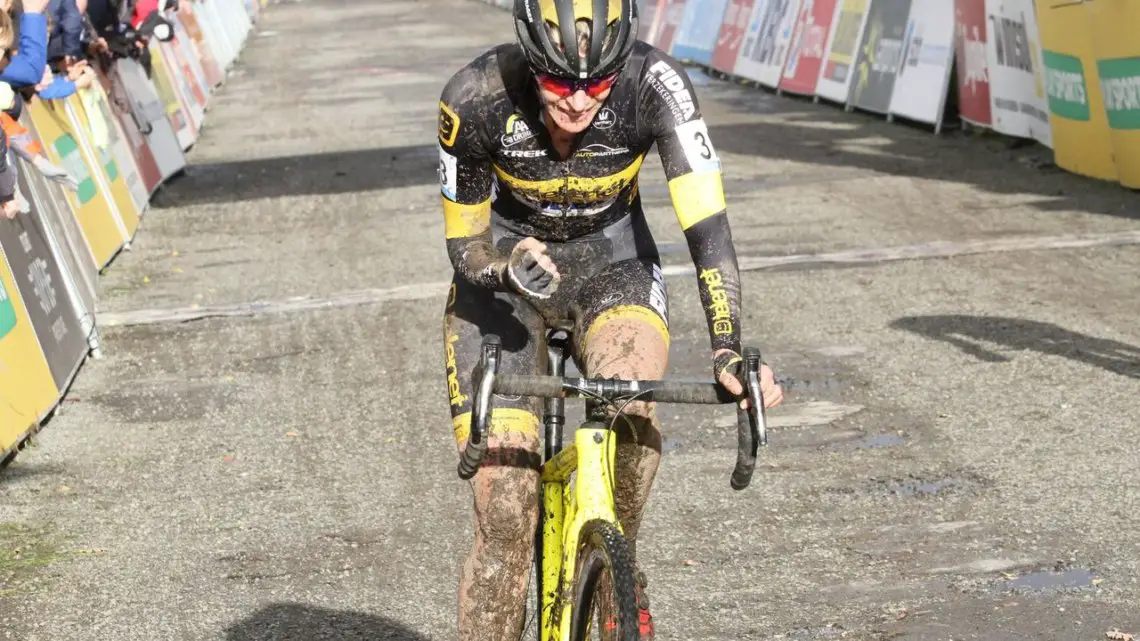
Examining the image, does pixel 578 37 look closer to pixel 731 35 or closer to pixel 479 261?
pixel 479 261

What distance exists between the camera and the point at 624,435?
471 cm

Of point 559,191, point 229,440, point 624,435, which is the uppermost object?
point 559,191

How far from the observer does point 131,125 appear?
16.8 metres

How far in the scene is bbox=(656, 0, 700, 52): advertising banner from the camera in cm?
2906

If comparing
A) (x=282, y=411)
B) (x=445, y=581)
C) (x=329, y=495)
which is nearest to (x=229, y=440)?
(x=282, y=411)

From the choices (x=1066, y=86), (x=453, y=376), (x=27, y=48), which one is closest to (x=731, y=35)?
(x=1066, y=86)

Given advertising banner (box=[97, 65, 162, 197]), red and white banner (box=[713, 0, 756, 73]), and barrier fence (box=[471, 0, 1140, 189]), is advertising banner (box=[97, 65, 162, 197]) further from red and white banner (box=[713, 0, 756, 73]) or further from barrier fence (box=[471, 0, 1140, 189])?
red and white banner (box=[713, 0, 756, 73])

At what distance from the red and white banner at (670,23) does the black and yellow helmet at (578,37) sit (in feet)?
81.2

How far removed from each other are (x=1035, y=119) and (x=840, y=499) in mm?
10196

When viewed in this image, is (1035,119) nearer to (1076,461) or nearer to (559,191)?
(1076,461)

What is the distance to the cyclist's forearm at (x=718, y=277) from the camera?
4504 mm

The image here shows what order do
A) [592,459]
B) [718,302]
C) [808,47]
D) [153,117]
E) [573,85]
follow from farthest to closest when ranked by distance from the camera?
1. [808,47]
2. [153,117]
3. [718,302]
4. [573,85]
5. [592,459]

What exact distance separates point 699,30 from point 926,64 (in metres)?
9.38

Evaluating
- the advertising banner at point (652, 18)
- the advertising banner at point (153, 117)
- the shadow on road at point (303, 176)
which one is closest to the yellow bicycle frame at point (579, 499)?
the shadow on road at point (303, 176)
